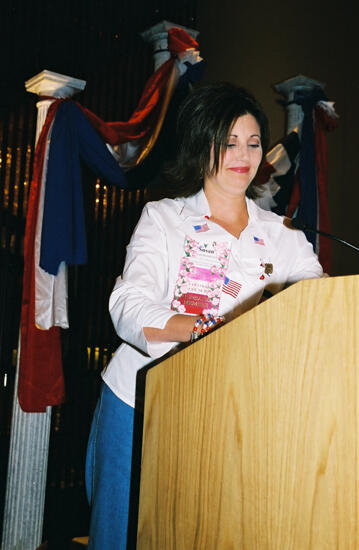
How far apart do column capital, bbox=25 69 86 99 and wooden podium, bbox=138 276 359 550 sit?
220cm

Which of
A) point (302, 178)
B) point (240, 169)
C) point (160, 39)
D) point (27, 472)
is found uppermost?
point (160, 39)

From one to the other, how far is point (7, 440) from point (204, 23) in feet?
10.7

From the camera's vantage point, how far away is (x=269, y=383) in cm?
79

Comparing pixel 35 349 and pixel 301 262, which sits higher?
pixel 301 262

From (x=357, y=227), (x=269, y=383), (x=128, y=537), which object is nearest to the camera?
(x=269, y=383)

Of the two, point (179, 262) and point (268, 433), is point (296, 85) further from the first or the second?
point (268, 433)

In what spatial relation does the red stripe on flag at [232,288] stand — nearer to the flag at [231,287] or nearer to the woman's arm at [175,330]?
the flag at [231,287]

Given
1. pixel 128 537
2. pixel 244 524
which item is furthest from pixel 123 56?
pixel 244 524

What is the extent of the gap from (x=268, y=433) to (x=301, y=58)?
408cm

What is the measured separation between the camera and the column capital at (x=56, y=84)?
2.76m

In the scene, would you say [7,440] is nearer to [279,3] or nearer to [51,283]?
[51,283]

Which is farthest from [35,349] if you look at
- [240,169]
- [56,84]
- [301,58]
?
[301,58]

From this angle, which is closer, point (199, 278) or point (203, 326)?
point (203, 326)

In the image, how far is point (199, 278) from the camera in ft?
4.59
